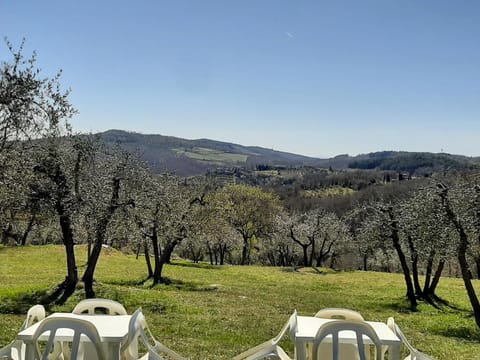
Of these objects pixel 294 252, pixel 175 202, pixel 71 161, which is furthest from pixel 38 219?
pixel 294 252

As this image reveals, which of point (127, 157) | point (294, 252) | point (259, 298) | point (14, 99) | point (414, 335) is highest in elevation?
point (14, 99)

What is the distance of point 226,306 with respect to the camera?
2047 cm

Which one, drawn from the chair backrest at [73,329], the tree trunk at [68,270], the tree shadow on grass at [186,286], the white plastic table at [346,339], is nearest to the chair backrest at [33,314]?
the chair backrest at [73,329]

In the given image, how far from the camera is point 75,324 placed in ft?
18.7

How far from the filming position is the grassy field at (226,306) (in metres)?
13.2

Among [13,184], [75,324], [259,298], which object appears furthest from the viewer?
[259,298]

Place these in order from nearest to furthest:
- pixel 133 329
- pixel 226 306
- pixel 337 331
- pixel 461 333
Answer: pixel 337 331 < pixel 133 329 < pixel 461 333 < pixel 226 306

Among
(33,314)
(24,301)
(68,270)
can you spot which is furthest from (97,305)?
(68,270)

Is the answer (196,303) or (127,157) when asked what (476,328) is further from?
(127,157)

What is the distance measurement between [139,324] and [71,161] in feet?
48.2

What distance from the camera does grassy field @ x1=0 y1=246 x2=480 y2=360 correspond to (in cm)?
1321

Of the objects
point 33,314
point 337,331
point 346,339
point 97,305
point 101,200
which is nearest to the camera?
point 337,331

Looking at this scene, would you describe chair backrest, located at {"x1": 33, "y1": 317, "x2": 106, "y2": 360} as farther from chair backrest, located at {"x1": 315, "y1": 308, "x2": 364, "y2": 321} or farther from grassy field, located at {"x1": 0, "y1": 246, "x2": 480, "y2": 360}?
grassy field, located at {"x1": 0, "y1": 246, "x2": 480, "y2": 360}

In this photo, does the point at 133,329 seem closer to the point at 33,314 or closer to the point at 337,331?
the point at 33,314
